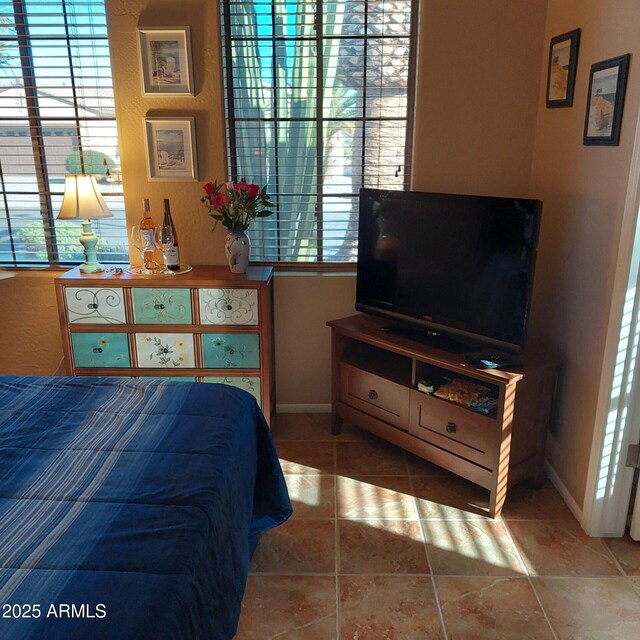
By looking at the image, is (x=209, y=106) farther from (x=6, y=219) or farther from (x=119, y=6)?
(x=6, y=219)

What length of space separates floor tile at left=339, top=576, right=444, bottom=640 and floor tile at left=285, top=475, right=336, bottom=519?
1.42 ft

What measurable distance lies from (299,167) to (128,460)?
6.85 feet

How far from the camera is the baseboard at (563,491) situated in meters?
2.65

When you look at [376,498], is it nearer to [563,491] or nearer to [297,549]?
[297,549]

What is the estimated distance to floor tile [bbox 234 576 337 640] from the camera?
2053 millimetres

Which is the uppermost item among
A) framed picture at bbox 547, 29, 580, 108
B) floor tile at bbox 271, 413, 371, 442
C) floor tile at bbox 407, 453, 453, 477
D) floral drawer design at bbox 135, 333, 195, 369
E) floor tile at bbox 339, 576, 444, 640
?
framed picture at bbox 547, 29, 580, 108

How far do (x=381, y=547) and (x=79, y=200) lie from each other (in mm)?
2152

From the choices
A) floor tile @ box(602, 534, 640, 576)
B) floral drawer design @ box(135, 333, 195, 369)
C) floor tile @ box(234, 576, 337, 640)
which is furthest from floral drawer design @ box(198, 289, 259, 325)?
floor tile @ box(602, 534, 640, 576)

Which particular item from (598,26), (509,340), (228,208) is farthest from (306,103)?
(509,340)

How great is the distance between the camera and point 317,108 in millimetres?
3279

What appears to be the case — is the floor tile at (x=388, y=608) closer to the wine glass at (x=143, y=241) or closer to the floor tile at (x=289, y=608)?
the floor tile at (x=289, y=608)

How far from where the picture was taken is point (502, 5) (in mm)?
3012

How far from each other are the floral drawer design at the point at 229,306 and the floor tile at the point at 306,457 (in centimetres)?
71

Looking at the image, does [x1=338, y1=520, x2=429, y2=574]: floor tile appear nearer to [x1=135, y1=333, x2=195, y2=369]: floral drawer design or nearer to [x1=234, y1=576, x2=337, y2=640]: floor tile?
[x1=234, y1=576, x2=337, y2=640]: floor tile
